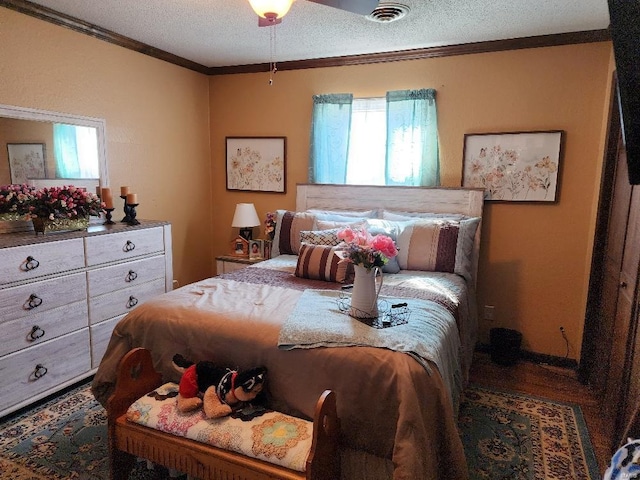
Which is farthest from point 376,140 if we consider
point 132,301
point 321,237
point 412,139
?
point 132,301

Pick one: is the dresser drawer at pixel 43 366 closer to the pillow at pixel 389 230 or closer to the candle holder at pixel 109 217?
the candle holder at pixel 109 217

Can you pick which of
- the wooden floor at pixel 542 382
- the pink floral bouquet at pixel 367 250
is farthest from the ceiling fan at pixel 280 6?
the wooden floor at pixel 542 382

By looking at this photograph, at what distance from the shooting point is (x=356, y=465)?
67.2 inches

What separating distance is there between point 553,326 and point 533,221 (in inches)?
32.3

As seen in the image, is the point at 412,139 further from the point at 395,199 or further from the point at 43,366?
the point at 43,366

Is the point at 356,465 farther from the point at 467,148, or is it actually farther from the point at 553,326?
the point at 467,148

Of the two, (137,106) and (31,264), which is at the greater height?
(137,106)

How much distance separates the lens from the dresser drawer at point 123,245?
269 cm

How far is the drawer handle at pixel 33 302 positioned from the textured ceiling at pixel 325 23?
1.80 meters

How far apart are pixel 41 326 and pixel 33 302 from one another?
0.50 ft

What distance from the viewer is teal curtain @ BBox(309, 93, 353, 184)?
369cm

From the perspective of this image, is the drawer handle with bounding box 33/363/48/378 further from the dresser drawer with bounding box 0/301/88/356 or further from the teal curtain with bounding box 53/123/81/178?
the teal curtain with bounding box 53/123/81/178

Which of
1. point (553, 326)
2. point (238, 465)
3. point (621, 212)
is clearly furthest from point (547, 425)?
point (238, 465)

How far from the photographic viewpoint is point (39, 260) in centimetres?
239
